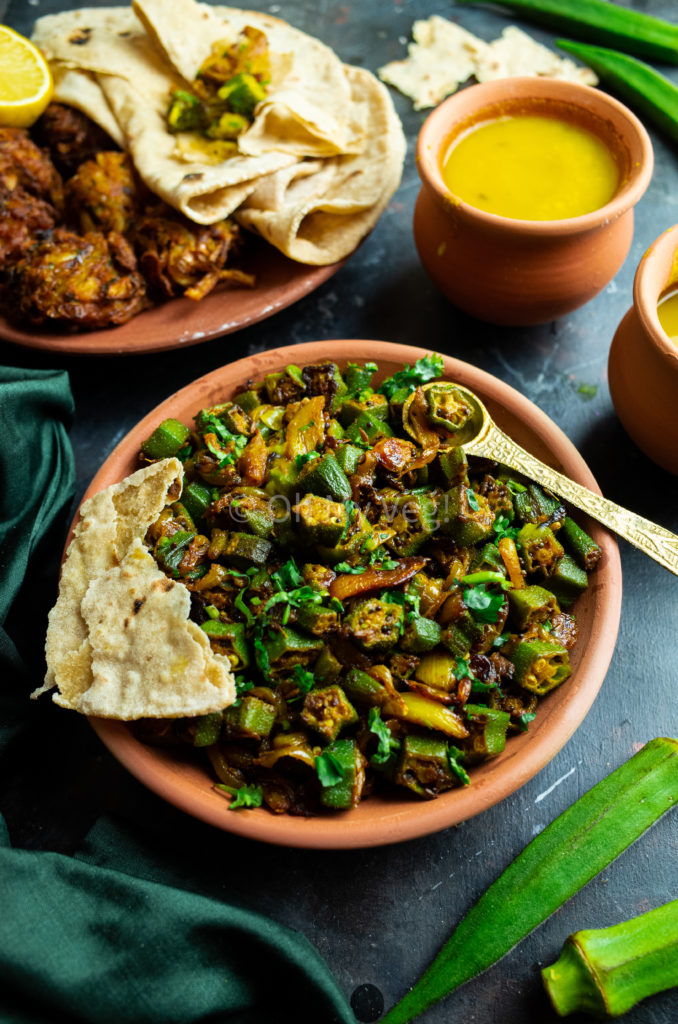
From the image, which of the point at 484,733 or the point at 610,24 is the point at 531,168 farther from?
the point at 484,733

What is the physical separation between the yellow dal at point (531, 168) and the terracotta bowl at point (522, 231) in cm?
6

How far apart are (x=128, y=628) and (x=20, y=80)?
297 centimetres

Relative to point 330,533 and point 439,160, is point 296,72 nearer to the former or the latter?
point 439,160

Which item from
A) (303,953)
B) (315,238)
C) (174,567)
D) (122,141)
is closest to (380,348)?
(315,238)

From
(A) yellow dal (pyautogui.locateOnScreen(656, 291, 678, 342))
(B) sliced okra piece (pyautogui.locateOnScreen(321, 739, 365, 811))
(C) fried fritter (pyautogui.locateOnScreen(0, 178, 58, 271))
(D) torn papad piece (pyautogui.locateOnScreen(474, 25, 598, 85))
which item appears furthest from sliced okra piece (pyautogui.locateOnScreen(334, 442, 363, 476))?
(D) torn papad piece (pyautogui.locateOnScreen(474, 25, 598, 85))

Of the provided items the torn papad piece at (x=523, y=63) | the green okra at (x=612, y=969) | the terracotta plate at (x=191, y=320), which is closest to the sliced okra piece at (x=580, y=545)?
the green okra at (x=612, y=969)

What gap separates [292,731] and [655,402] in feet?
6.15

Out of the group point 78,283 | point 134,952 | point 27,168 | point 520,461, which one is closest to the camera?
point 134,952

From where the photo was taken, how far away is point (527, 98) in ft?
11.9

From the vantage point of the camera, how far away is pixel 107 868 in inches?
101

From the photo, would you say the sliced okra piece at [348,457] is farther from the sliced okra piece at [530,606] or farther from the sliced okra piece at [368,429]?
the sliced okra piece at [530,606]

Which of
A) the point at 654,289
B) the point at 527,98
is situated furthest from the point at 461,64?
the point at 654,289

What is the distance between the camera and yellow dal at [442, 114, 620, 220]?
3.50m

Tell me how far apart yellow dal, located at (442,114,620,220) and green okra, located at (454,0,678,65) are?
1738mm
